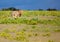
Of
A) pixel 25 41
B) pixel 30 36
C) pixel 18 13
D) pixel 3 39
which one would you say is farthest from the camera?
pixel 18 13

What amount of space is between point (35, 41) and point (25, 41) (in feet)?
1.09

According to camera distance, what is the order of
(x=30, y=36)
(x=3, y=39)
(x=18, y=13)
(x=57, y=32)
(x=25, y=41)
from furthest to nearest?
(x=18, y=13) → (x=57, y=32) → (x=30, y=36) → (x=3, y=39) → (x=25, y=41)

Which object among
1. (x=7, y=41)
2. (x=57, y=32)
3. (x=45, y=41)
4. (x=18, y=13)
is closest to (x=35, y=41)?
(x=45, y=41)

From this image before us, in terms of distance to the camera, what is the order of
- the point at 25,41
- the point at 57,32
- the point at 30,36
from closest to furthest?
the point at 25,41
the point at 30,36
the point at 57,32

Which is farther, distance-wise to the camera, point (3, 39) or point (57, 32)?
point (57, 32)

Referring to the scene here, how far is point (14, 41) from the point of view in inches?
347

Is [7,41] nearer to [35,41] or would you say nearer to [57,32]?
[35,41]

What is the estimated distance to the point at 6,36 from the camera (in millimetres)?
9820

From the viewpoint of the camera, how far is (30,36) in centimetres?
984

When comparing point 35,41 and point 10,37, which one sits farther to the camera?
point 10,37

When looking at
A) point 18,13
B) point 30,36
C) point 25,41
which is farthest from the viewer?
point 18,13

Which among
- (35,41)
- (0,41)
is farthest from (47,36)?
(0,41)

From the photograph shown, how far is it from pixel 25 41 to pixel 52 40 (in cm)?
90

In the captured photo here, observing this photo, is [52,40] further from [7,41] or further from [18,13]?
[18,13]
